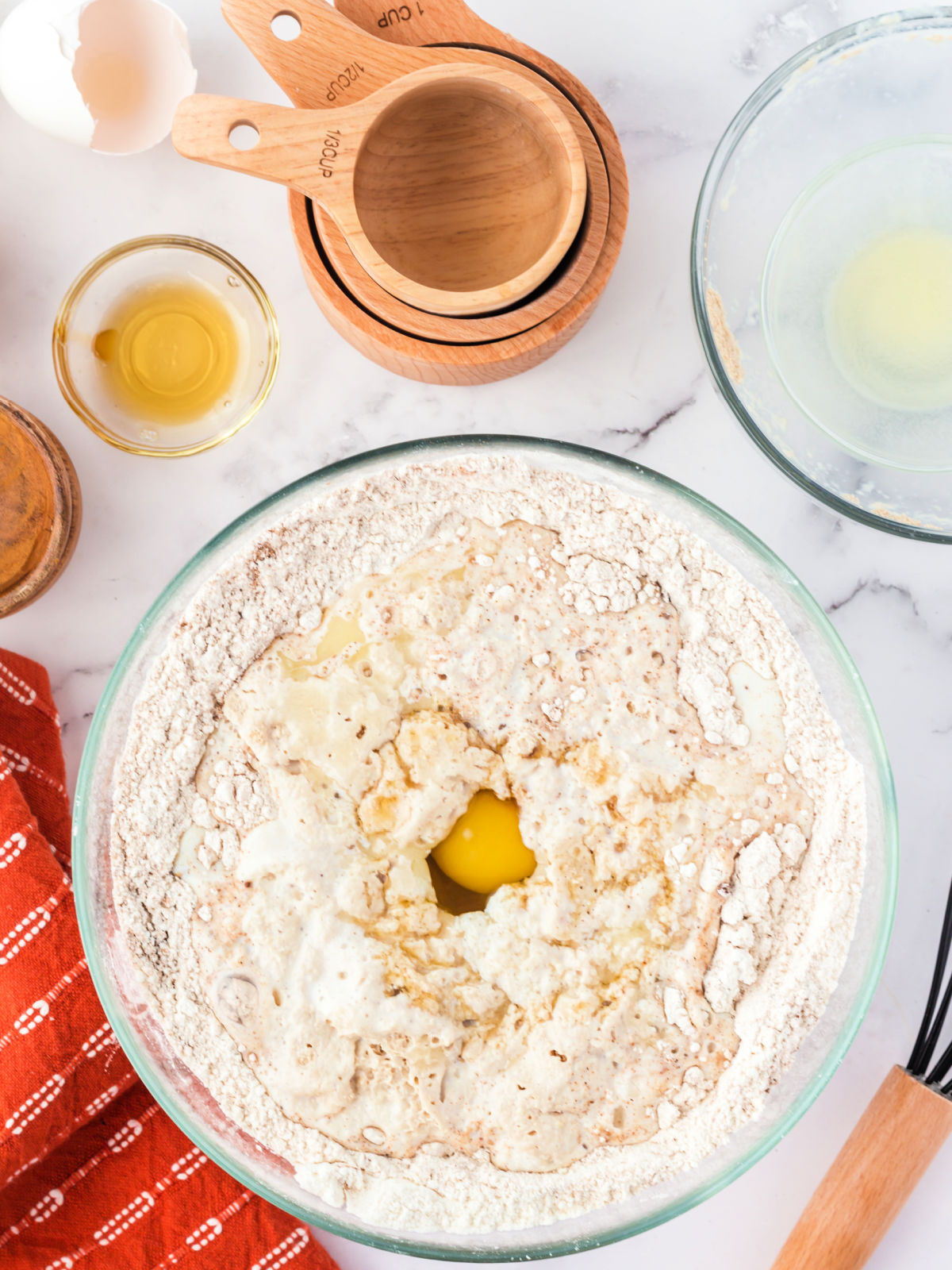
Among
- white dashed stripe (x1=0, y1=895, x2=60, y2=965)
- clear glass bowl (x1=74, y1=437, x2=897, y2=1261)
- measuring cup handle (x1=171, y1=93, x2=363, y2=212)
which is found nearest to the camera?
measuring cup handle (x1=171, y1=93, x2=363, y2=212)

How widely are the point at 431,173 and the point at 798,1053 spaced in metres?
1.16

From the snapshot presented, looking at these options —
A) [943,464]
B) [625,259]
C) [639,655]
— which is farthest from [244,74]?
[943,464]

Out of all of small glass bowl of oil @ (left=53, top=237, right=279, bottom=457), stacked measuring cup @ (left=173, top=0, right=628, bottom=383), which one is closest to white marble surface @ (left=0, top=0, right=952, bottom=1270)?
small glass bowl of oil @ (left=53, top=237, right=279, bottom=457)

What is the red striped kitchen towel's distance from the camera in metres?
1.33

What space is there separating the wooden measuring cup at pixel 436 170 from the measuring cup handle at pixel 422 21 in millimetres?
74

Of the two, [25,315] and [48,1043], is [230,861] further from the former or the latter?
[25,315]

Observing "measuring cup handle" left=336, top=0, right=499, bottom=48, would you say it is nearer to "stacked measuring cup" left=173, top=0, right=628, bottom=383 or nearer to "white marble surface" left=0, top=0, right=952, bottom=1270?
"stacked measuring cup" left=173, top=0, right=628, bottom=383

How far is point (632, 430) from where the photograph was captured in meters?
1.43

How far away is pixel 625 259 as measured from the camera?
1408 millimetres

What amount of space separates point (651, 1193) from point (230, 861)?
643 mm

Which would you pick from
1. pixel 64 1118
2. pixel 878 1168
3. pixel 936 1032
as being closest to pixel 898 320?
pixel 936 1032

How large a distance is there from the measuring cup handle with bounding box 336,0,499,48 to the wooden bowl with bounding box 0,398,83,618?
64cm

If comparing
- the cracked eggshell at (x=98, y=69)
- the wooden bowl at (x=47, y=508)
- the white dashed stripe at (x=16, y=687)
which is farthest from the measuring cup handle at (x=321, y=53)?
the white dashed stripe at (x=16, y=687)

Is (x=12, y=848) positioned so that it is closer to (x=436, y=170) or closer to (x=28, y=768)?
(x=28, y=768)
